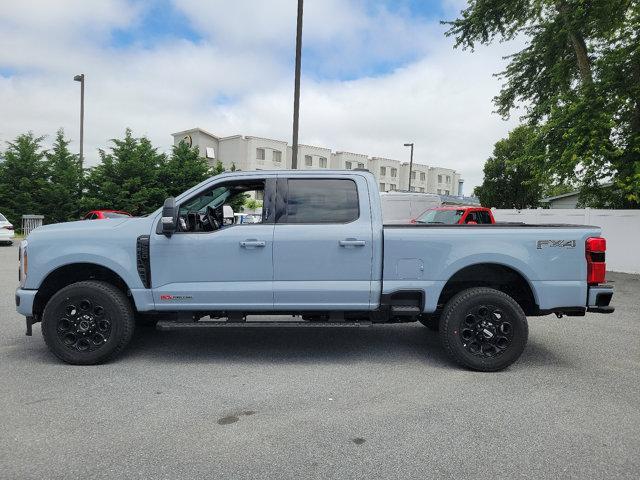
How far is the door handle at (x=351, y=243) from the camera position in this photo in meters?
4.52

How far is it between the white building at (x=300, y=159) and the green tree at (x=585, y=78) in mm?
26871

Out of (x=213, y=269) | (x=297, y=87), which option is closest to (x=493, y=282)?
(x=213, y=269)

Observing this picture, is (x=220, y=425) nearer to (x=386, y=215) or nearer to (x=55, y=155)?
(x=386, y=215)

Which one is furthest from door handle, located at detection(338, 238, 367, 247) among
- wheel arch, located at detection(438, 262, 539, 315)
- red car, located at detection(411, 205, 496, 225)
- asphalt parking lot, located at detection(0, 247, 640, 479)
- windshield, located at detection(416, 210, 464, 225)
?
windshield, located at detection(416, 210, 464, 225)

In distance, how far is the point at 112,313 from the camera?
4512 mm

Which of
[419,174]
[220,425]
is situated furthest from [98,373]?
[419,174]

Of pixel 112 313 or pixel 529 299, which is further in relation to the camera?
pixel 529 299

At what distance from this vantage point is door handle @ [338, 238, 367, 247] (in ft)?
14.8

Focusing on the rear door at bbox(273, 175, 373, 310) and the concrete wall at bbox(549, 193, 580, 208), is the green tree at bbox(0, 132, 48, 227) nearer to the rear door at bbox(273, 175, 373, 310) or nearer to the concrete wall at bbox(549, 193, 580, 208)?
the rear door at bbox(273, 175, 373, 310)

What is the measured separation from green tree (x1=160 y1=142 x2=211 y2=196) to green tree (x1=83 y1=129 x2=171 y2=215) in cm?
31

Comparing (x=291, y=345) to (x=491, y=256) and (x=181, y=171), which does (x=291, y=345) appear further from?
(x=181, y=171)

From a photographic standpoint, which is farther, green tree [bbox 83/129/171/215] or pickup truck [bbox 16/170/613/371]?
green tree [bbox 83/129/171/215]

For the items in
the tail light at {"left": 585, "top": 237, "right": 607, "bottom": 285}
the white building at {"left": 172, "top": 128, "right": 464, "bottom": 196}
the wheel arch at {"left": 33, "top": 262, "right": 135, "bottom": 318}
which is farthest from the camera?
the white building at {"left": 172, "top": 128, "right": 464, "bottom": 196}

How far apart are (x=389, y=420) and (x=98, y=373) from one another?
2792 mm
